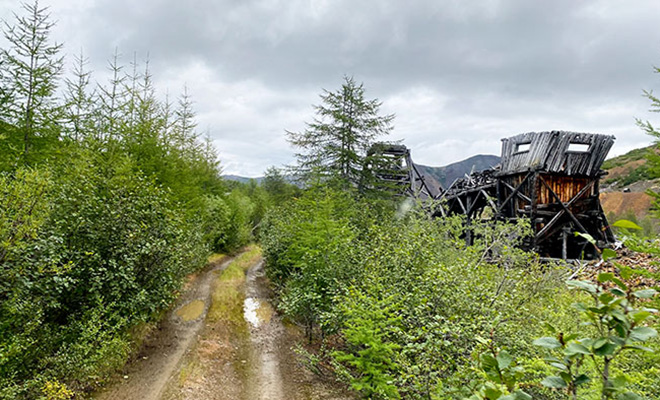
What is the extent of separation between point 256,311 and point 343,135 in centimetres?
953

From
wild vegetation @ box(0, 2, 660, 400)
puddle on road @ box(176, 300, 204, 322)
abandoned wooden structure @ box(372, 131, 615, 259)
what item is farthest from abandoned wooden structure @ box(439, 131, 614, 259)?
puddle on road @ box(176, 300, 204, 322)

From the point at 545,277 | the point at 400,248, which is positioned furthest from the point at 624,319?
the point at 545,277

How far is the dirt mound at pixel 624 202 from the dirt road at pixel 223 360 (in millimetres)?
55479

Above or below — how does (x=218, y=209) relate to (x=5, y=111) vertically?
below

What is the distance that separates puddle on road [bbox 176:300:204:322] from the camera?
40.1 ft

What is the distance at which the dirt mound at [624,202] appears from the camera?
46.0 metres

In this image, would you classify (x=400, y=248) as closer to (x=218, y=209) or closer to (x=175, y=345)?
(x=175, y=345)

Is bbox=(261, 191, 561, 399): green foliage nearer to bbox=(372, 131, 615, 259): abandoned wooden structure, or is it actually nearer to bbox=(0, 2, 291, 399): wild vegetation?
bbox=(0, 2, 291, 399): wild vegetation

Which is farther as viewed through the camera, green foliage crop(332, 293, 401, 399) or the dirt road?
the dirt road

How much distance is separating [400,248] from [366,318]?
219 centimetres

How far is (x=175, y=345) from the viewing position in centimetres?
986

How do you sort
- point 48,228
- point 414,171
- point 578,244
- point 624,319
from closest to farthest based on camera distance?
point 624,319
point 48,228
point 578,244
point 414,171

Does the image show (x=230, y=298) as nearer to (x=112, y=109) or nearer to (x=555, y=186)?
(x=112, y=109)

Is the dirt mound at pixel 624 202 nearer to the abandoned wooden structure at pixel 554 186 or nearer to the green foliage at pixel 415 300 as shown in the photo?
the abandoned wooden structure at pixel 554 186
